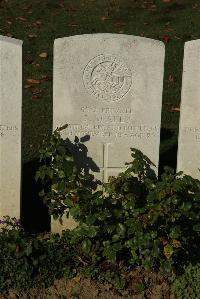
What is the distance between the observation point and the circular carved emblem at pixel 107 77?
4.91 m

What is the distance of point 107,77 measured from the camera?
4977mm

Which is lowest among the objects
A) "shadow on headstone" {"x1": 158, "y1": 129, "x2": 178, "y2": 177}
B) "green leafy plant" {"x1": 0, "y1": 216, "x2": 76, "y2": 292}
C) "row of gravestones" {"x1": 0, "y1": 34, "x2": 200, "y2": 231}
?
"green leafy plant" {"x1": 0, "y1": 216, "x2": 76, "y2": 292}

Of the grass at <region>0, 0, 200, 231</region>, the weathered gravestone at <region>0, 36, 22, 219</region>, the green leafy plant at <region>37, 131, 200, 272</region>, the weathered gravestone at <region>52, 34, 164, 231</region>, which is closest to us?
the green leafy plant at <region>37, 131, 200, 272</region>

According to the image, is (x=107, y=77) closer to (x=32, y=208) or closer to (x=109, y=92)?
(x=109, y=92)

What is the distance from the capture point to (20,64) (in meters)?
4.77

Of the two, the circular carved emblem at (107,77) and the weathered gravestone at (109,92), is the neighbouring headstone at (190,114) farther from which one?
the circular carved emblem at (107,77)

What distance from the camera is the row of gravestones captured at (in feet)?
15.9

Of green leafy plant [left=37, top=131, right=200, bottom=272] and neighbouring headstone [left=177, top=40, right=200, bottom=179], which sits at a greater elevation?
neighbouring headstone [left=177, top=40, right=200, bottom=179]

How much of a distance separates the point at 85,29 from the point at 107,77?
5.70 m

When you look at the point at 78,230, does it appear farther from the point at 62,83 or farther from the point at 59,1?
the point at 59,1

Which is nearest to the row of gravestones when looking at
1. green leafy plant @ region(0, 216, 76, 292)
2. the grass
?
green leafy plant @ region(0, 216, 76, 292)

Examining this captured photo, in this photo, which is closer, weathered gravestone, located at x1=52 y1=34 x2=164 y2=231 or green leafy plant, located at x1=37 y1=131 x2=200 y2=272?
green leafy plant, located at x1=37 y1=131 x2=200 y2=272

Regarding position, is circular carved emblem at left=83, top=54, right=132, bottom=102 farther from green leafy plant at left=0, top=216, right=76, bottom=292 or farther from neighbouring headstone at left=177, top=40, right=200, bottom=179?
green leafy plant at left=0, top=216, right=76, bottom=292

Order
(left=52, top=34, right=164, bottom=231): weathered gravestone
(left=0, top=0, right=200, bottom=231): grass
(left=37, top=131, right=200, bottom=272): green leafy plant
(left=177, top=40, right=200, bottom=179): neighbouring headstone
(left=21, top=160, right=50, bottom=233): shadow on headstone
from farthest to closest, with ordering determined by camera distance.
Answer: (left=0, top=0, right=200, bottom=231): grass → (left=21, top=160, right=50, bottom=233): shadow on headstone → (left=177, top=40, right=200, bottom=179): neighbouring headstone → (left=52, top=34, right=164, bottom=231): weathered gravestone → (left=37, top=131, right=200, bottom=272): green leafy plant
